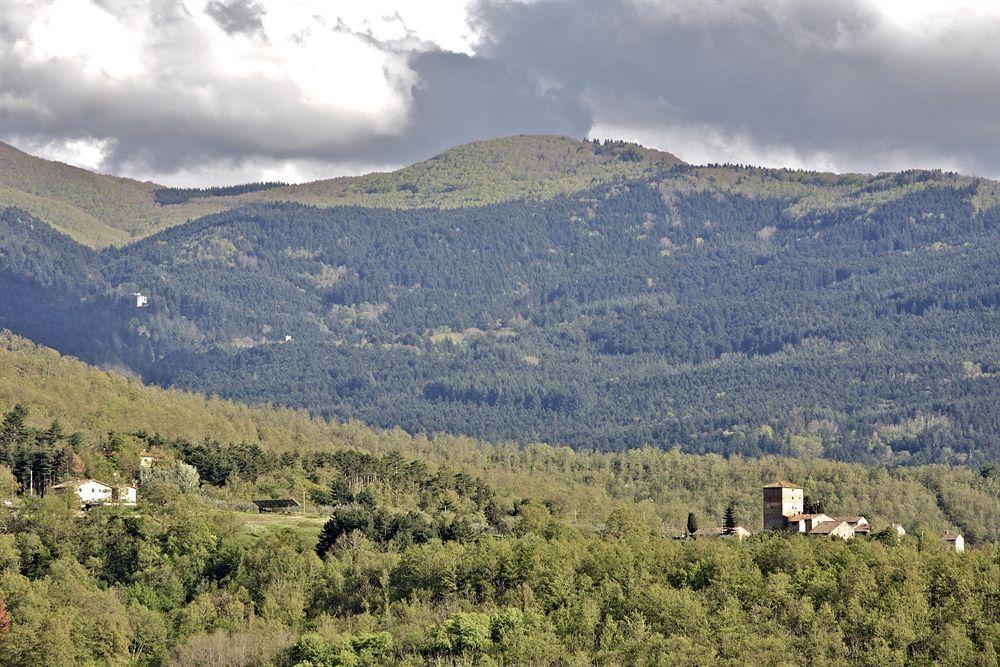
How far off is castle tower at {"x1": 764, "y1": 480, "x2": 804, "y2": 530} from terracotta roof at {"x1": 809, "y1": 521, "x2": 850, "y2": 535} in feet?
22.1

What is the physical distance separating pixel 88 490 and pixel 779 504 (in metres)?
65.3

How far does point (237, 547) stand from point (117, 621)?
21625 millimetres

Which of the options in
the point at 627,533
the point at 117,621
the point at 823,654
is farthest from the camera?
the point at 627,533

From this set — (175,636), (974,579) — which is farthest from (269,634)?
(974,579)

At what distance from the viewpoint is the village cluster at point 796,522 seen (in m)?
176

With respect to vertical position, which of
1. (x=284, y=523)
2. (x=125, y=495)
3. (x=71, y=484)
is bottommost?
(x=284, y=523)

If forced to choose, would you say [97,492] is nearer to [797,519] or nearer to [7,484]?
[7,484]

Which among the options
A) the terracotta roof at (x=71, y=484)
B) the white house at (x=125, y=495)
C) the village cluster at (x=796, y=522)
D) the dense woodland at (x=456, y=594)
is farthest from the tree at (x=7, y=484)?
the village cluster at (x=796, y=522)

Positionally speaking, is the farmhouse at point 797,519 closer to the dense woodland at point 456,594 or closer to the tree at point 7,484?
the dense woodland at point 456,594

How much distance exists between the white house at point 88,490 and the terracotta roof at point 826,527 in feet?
217

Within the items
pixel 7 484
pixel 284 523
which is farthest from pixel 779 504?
pixel 7 484

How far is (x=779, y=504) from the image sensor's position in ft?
615

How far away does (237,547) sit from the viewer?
168m

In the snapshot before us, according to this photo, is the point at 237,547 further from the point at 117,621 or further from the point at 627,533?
the point at 627,533
